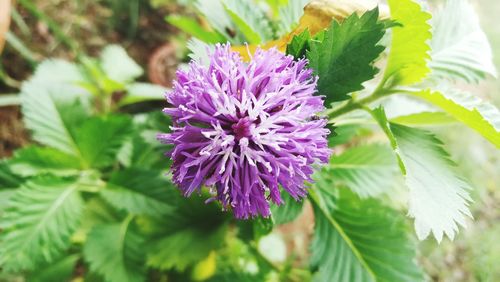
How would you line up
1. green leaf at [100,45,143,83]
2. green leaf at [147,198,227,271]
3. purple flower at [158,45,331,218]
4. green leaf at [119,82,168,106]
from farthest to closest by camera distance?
green leaf at [100,45,143,83]
green leaf at [119,82,168,106]
green leaf at [147,198,227,271]
purple flower at [158,45,331,218]

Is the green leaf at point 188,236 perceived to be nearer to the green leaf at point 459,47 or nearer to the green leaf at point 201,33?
the green leaf at point 201,33

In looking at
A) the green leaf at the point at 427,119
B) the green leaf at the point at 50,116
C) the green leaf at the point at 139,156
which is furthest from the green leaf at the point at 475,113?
the green leaf at the point at 50,116

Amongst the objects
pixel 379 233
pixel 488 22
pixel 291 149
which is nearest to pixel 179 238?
pixel 379 233

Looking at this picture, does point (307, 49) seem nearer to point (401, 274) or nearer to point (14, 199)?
point (401, 274)

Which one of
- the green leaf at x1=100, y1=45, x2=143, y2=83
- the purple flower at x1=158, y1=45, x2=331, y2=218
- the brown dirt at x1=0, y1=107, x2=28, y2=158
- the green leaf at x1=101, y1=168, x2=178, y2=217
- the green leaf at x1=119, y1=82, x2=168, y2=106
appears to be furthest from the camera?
the brown dirt at x1=0, y1=107, x2=28, y2=158

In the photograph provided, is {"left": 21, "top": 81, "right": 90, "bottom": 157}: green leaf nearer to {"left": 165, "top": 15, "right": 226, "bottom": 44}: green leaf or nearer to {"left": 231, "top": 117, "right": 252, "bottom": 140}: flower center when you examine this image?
→ {"left": 165, "top": 15, "right": 226, "bottom": 44}: green leaf

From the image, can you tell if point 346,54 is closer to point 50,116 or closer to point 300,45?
point 300,45

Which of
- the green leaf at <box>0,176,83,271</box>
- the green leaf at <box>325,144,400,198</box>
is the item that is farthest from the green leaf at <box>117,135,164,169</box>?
the green leaf at <box>325,144,400,198</box>
